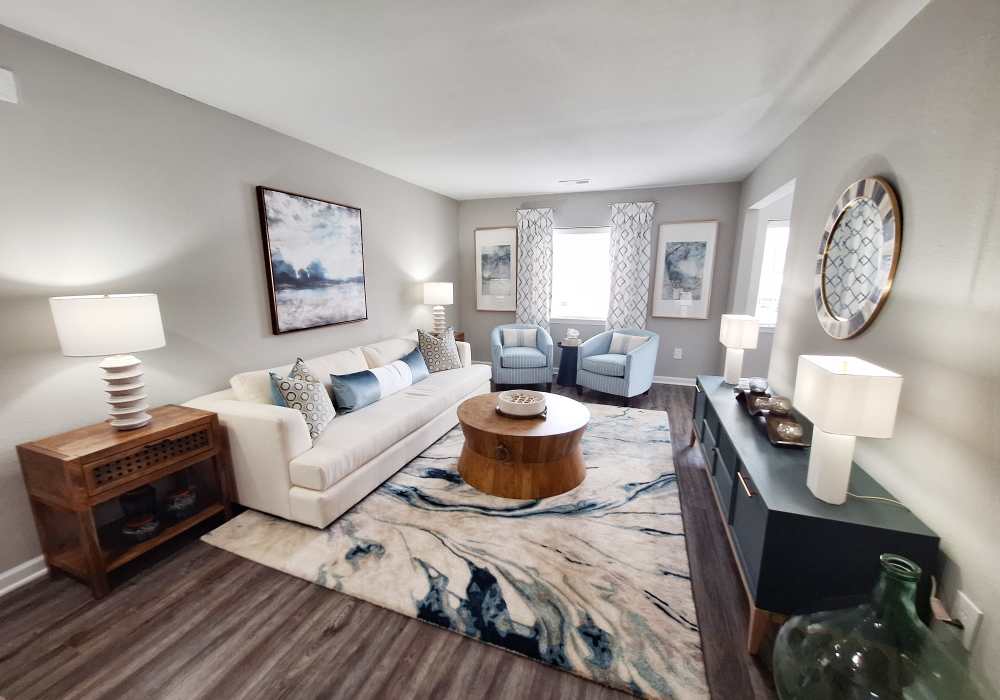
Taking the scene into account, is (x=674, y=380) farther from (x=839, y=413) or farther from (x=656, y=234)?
(x=839, y=413)

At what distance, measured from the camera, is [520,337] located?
5133mm

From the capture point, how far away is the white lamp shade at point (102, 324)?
5.52ft

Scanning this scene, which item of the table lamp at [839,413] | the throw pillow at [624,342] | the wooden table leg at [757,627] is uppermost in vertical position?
the table lamp at [839,413]

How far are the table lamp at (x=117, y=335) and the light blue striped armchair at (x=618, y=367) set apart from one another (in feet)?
12.4

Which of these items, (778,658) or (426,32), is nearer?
(778,658)

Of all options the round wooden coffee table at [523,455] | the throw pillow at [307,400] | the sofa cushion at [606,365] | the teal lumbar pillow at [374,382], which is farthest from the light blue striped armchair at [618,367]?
the throw pillow at [307,400]

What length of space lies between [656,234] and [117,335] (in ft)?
16.6

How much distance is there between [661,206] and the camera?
4.88 m

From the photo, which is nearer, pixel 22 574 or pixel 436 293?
pixel 22 574

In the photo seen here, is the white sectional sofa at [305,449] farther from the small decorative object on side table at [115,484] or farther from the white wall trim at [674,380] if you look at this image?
the white wall trim at [674,380]

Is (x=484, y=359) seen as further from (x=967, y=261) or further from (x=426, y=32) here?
(x=967, y=261)

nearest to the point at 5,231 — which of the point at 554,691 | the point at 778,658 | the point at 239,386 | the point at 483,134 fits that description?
the point at 239,386

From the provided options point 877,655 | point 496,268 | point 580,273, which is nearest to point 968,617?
point 877,655

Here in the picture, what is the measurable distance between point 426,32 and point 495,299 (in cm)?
411
